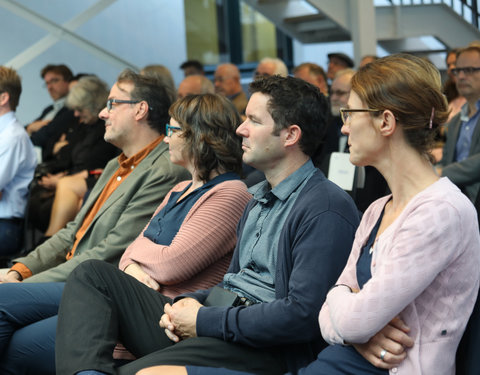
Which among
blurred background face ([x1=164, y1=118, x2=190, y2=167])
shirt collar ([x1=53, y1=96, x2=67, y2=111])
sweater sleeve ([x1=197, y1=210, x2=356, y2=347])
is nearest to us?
sweater sleeve ([x1=197, y1=210, x2=356, y2=347])

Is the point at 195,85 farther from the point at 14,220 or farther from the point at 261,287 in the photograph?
the point at 261,287

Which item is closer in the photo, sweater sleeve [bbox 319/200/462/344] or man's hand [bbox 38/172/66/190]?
sweater sleeve [bbox 319/200/462/344]

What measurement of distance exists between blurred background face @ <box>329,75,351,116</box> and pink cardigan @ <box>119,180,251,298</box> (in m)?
2.38

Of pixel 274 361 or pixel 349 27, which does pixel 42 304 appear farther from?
pixel 349 27

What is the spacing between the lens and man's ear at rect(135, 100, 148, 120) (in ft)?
10.0

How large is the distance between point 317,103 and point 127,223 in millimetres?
1064

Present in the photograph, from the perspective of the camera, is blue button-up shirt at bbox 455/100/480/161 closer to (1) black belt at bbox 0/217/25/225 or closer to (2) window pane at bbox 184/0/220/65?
(1) black belt at bbox 0/217/25/225

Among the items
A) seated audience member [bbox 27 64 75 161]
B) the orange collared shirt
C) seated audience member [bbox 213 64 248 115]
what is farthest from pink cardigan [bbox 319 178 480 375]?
seated audience member [bbox 213 64 248 115]

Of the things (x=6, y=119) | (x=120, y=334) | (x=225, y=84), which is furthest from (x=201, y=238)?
(x=225, y=84)

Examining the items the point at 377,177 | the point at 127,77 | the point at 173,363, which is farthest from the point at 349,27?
the point at 173,363

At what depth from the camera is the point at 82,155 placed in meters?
4.46

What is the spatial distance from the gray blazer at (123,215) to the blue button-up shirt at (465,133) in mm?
2046

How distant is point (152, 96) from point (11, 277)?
39.3 inches

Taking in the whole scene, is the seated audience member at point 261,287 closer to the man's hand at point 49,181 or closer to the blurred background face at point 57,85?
the man's hand at point 49,181
